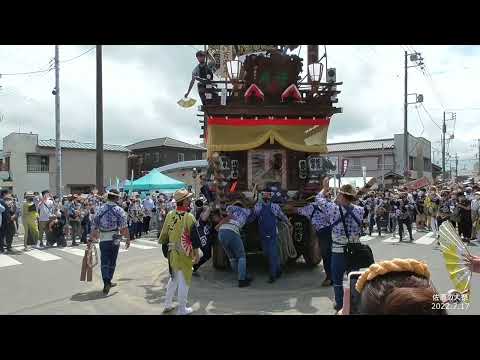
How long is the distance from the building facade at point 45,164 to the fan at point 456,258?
34.9 m

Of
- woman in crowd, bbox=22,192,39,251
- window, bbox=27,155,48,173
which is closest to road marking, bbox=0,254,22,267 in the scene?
woman in crowd, bbox=22,192,39,251

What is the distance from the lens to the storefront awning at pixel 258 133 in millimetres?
9461

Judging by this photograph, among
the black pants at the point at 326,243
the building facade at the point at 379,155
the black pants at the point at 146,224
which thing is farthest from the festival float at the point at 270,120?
the building facade at the point at 379,155

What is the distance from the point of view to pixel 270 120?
952 centimetres

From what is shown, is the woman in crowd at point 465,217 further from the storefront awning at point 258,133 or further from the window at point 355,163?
the window at point 355,163

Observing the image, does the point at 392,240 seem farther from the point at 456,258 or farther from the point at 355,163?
the point at 355,163

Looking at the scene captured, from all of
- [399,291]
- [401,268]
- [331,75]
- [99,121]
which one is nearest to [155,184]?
[99,121]

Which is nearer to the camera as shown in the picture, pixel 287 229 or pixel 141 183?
pixel 287 229

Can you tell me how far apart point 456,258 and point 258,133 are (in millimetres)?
7365

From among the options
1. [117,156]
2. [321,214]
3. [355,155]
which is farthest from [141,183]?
[355,155]
